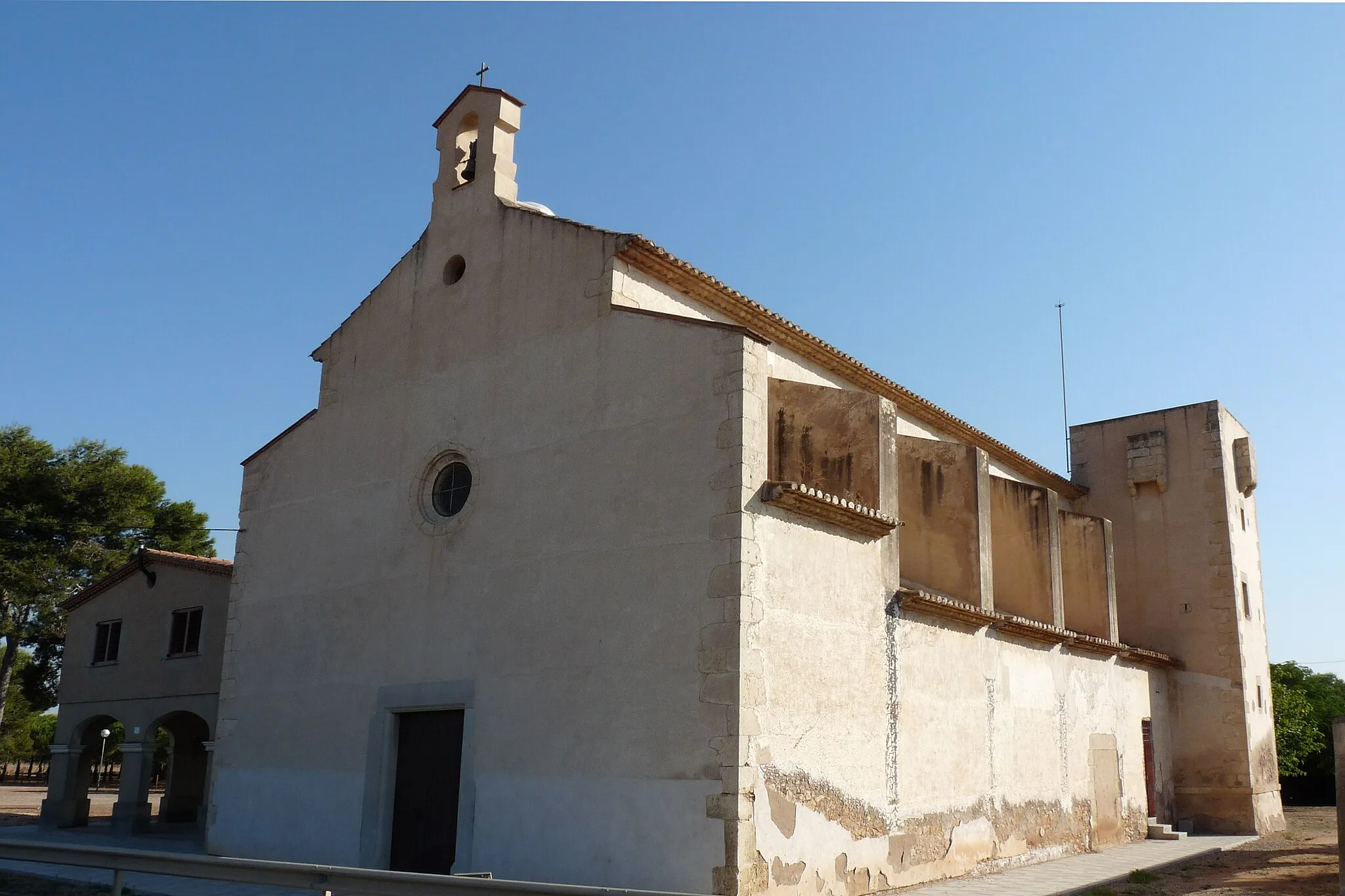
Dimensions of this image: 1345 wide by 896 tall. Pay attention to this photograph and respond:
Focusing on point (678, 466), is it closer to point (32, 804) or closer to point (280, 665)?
point (280, 665)

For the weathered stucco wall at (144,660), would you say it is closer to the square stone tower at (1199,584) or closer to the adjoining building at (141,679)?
the adjoining building at (141,679)

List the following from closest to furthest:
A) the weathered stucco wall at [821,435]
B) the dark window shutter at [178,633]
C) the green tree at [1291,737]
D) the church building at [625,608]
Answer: the church building at [625,608] < the weathered stucco wall at [821,435] < the dark window shutter at [178,633] < the green tree at [1291,737]

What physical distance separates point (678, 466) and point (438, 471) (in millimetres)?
4154

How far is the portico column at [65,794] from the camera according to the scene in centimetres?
2120

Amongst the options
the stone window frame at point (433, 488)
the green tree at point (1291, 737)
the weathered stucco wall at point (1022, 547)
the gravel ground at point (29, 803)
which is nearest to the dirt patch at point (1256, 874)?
the weathered stucco wall at point (1022, 547)

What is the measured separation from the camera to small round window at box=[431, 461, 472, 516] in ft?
44.0

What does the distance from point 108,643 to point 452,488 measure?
13.1 meters

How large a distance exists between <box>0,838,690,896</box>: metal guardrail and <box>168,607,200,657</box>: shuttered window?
Answer: 10.5 meters

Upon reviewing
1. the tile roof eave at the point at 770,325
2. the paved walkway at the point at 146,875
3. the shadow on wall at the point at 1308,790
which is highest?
the tile roof eave at the point at 770,325

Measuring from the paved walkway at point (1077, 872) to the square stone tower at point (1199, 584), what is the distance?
2.27 meters

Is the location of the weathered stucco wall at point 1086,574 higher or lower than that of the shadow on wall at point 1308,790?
higher

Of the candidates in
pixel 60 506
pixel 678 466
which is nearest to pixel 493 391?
pixel 678 466

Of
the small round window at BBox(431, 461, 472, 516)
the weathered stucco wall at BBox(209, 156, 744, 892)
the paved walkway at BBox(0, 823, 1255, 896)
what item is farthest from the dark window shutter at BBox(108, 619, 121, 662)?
the small round window at BBox(431, 461, 472, 516)

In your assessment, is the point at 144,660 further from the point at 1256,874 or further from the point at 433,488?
the point at 1256,874
